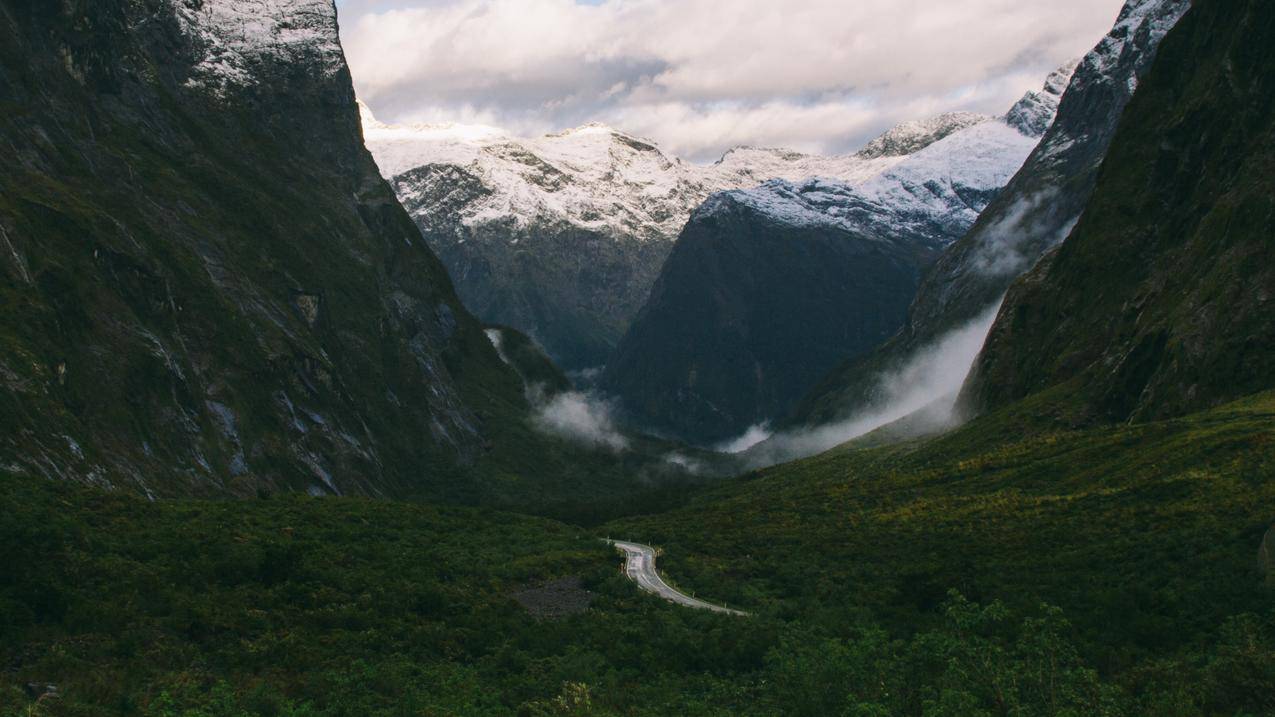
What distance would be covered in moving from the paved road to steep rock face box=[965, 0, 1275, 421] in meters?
58.7

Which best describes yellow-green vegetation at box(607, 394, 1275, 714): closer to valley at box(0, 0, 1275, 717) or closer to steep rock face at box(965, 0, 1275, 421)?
valley at box(0, 0, 1275, 717)

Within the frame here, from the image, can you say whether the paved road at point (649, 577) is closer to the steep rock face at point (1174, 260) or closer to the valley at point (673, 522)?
the valley at point (673, 522)

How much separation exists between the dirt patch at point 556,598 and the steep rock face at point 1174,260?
71310mm

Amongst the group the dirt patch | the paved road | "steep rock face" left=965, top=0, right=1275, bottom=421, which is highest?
"steep rock face" left=965, top=0, right=1275, bottom=421

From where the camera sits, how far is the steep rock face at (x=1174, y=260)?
118 m

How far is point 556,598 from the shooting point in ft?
260

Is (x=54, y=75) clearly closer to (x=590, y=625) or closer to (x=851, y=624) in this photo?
(x=590, y=625)

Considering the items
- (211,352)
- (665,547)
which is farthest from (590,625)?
(211,352)

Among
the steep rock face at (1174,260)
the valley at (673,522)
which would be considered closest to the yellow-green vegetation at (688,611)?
the valley at (673,522)

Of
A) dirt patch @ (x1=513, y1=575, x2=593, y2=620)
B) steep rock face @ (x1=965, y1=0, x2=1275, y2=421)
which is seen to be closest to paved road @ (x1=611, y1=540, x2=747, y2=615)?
dirt patch @ (x1=513, y1=575, x2=593, y2=620)

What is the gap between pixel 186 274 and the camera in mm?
178375

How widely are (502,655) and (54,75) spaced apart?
16465 cm

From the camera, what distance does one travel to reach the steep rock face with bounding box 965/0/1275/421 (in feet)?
387

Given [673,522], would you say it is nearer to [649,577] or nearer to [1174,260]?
[649,577]
